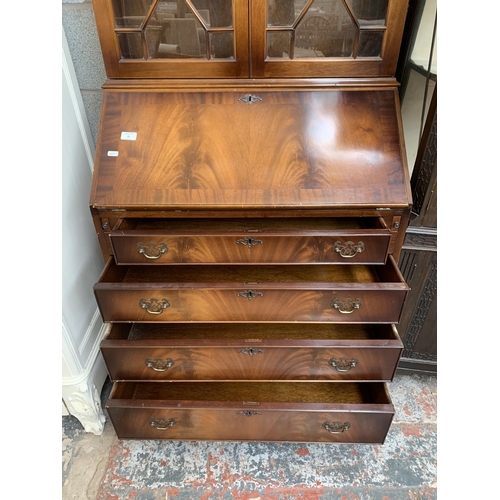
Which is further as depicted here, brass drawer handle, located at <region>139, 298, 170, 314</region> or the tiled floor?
the tiled floor

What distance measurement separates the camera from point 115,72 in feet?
4.13

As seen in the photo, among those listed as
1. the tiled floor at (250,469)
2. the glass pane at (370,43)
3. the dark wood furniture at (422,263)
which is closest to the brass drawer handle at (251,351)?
the tiled floor at (250,469)

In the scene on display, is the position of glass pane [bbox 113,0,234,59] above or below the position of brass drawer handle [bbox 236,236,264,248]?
above

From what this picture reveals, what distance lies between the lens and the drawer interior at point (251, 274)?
49.4 inches

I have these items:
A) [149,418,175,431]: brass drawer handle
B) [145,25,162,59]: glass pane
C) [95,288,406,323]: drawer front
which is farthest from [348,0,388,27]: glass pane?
[149,418,175,431]: brass drawer handle

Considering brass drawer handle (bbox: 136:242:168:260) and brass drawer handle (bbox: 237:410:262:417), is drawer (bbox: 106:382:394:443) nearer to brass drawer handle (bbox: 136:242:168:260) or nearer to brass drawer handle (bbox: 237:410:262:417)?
brass drawer handle (bbox: 237:410:262:417)

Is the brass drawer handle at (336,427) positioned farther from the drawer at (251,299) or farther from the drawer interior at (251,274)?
the drawer interior at (251,274)

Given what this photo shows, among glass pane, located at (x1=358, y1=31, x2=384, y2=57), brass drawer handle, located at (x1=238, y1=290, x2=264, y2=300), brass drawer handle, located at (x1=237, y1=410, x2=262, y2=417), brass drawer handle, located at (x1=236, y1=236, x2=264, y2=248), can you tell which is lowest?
brass drawer handle, located at (x1=237, y1=410, x2=262, y2=417)

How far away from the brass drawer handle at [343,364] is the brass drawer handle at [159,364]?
485 millimetres

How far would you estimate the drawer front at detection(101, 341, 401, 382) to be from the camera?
1.21 metres

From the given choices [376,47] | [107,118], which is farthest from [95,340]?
[376,47]

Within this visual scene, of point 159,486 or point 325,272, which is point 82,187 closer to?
point 325,272

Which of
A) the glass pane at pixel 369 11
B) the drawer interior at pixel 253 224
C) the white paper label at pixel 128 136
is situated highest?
the glass pane at pixel 369 11

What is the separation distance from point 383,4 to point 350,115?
0.31 m
